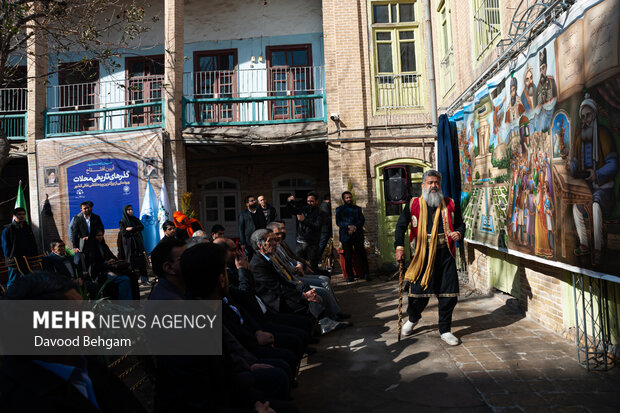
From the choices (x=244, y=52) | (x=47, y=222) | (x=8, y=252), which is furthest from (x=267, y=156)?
(x=8, y=252)

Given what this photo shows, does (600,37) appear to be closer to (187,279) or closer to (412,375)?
(412,375)

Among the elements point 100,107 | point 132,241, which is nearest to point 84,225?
point 132,241

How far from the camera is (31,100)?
1291 cm

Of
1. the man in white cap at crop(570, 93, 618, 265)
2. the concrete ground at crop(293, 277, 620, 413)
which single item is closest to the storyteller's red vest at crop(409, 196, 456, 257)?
the concrete ground at crop(293, 277, 620, 413)

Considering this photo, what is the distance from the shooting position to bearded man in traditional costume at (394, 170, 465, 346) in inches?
218

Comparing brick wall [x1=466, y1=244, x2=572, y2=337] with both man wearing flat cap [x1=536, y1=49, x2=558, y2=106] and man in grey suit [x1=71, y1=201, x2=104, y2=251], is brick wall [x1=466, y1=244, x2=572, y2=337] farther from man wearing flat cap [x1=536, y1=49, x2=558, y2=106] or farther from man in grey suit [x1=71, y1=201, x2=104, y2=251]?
man in grey suit [x1=71, y1=201, x2=104, y2=251]

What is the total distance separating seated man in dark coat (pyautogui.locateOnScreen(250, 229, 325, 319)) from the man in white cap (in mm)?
2827

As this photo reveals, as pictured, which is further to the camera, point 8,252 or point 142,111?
point 142,111

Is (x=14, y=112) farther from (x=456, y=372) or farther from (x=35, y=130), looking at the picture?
(x=456, y=372)

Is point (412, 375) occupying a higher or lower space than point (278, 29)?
lower

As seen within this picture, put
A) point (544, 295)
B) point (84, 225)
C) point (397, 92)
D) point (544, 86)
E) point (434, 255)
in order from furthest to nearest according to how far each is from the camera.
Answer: point (397, 92)
point (84, 225)
point (544, 295)
point (434, 255)
point (544, 86)

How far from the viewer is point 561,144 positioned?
454 centimetres

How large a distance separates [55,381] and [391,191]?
34.7ft

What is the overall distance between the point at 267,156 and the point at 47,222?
675 cm
